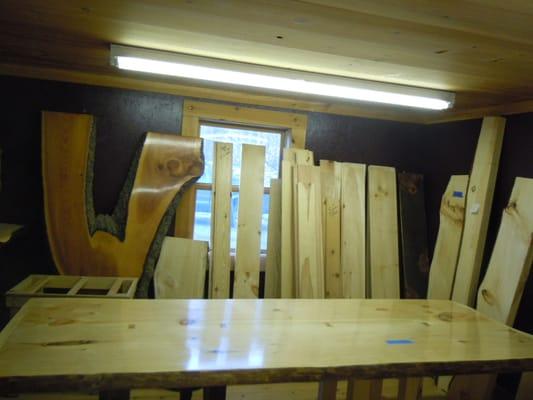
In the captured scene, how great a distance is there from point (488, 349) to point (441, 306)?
55cm

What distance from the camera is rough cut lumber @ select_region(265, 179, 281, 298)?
2.89 m

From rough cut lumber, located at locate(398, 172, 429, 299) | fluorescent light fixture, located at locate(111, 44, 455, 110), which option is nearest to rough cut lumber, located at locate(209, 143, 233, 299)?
fluorescent light fixture, located at locate(111, 44, 455, 110)

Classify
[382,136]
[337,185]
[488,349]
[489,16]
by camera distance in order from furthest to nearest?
[382,136] < [337,185] < [488,349] < [489,16]

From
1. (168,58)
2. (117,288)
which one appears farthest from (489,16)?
(117,288)

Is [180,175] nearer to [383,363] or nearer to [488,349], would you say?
[383,363]

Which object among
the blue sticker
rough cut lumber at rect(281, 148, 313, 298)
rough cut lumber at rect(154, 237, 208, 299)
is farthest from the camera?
rough cut lumber at rect(281, 148, 313, 298)

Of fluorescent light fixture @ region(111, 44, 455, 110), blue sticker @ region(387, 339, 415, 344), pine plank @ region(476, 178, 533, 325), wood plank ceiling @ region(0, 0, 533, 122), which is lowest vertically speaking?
blue sticker @ region(387, 339, 415, 344)

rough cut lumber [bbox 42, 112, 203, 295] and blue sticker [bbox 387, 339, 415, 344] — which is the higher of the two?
rough cut lumber [bbox 42, 112, 203, 295]

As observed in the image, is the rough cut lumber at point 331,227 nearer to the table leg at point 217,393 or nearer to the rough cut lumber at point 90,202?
the rough cut lumber at point 90,202

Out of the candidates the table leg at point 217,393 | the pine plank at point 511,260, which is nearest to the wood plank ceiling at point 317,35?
the pine plank at point 511,260

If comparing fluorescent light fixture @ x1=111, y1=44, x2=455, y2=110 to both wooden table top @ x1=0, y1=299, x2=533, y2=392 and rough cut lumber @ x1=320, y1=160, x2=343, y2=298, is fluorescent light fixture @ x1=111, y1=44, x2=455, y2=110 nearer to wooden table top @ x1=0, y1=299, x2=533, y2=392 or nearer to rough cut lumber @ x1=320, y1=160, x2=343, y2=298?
rough cut lumber @ x1=320, y1=160, x2=343, y2=298

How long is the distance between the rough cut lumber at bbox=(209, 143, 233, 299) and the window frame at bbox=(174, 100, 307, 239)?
0.20m

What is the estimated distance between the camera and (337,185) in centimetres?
296

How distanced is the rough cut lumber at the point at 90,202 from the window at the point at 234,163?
0.24 m
